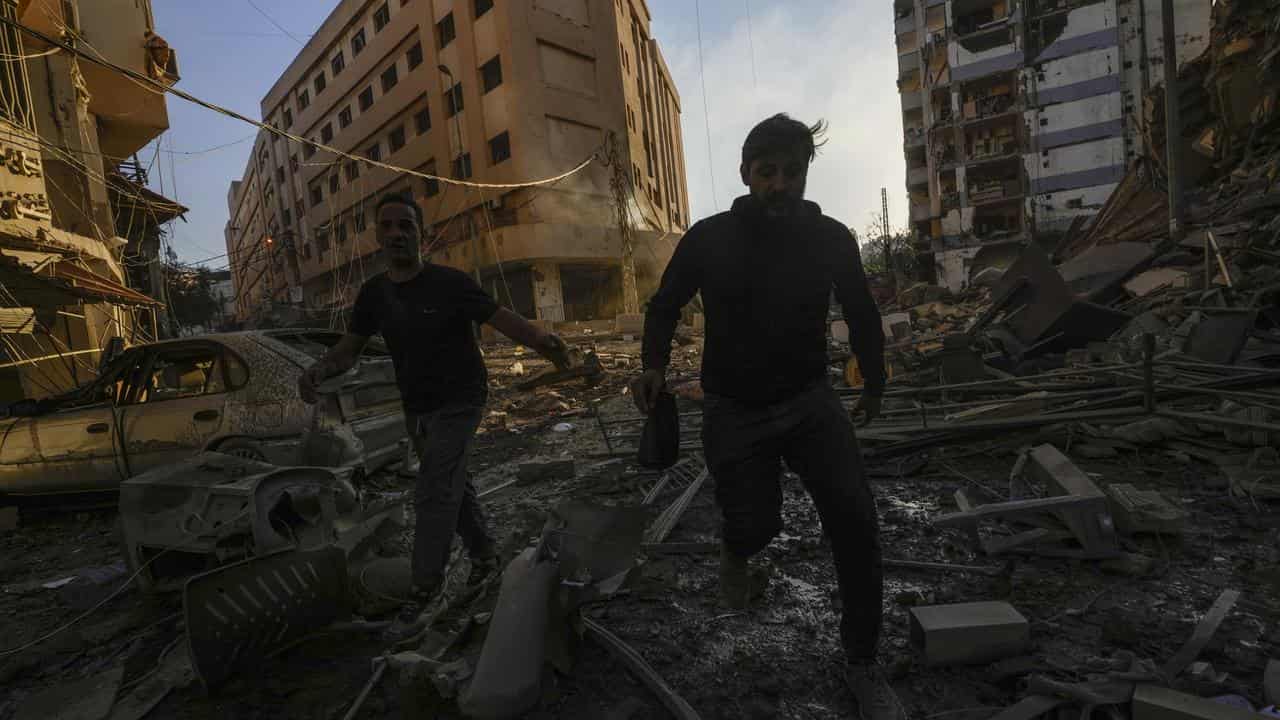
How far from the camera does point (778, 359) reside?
6.13 feet

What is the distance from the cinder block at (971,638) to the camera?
1.94 meters

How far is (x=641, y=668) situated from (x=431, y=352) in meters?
1.60

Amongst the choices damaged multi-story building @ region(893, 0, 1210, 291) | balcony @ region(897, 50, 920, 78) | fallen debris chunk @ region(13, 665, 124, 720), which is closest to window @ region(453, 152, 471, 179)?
fallen debris chunk @ region(13, 665, 124, 720)

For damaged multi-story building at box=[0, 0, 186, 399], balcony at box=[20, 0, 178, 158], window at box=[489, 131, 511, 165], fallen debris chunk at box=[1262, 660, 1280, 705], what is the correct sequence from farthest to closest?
window at box=[489, 131, 511, 165], balcony at box=[20, 0, 178, 158], damaged multi-story building at box=[0, 0, 186, 399], fallen debris chunk at box=[1262, 660, 1280, 705]

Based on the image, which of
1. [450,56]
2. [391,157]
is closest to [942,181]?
[450,56]

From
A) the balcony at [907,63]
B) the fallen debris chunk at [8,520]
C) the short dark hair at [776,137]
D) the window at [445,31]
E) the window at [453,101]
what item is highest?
the balcony at [907,63]

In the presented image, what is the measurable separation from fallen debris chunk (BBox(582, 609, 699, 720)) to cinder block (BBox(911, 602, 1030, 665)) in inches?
34.2

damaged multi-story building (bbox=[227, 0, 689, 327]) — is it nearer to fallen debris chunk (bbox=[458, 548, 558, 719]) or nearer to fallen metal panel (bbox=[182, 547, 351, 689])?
fallen metal panel (bbox=[182, 547, 351, 689])

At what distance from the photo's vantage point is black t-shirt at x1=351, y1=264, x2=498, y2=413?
253 centimetres

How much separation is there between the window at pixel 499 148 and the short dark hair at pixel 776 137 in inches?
861

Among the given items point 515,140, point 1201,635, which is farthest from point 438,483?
point 515,140

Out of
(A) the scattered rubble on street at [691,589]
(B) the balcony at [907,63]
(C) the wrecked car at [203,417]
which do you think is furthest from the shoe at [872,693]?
(B) the balcony at [907,63]

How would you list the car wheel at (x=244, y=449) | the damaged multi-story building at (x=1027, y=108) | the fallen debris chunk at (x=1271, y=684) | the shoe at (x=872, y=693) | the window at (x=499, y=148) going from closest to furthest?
the fallen debris chunk at (x=1271, y=684) → the shoe at (x=872, y=693) → the car wheel at (x=244, y=449) → the window at (x=499, y=148) → the damaged multi-story building at (x=1027, y=108)

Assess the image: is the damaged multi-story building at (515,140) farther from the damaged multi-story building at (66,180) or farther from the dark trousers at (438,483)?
the dark trousers at (438,483)
